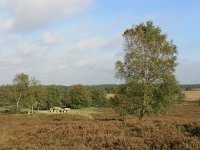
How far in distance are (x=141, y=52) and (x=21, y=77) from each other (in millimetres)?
59874

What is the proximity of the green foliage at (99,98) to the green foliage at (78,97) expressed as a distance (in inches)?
650

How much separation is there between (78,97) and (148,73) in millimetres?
83544

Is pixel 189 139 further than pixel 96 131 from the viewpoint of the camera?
No

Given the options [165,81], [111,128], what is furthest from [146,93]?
[111,128]

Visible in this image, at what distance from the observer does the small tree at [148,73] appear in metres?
32.8

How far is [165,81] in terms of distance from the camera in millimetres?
32844

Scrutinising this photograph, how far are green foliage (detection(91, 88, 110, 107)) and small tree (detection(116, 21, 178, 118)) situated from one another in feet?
331

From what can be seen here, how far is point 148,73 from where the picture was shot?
3306 centimetres

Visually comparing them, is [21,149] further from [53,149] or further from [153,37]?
[153,37]

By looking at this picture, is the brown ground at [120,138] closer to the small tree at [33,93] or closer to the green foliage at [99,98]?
the small tree at [33,93]

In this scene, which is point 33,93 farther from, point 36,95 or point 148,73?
point 148,73

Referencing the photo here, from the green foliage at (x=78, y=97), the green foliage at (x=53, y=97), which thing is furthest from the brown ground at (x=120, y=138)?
the green foliage at (x=78, y=97)

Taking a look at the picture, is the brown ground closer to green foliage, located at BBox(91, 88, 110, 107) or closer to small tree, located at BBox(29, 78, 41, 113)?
small tree, located at BBox(29, 78, 41, 113)

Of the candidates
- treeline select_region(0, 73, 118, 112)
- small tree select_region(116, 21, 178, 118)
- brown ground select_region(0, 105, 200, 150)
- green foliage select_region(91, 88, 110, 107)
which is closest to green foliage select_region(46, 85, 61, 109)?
treeline select_region(0, 73, 118, 112)
